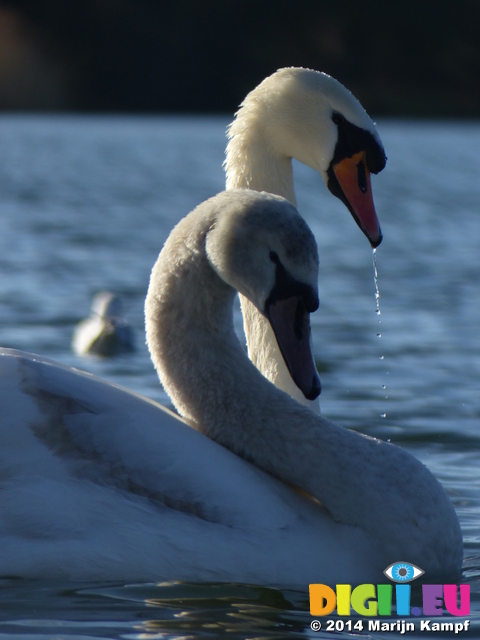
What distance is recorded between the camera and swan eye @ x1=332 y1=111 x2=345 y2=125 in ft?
18.3

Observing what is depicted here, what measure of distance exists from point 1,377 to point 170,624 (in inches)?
38.3

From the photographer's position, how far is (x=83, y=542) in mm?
4164

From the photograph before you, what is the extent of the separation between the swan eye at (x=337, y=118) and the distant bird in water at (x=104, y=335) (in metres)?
4.04

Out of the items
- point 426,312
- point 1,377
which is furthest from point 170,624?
point 426,312

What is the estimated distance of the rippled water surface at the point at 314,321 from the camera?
163 inches

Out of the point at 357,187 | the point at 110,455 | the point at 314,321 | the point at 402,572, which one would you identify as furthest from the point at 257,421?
the point at 314,321

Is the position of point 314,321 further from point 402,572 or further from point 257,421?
point 402,572

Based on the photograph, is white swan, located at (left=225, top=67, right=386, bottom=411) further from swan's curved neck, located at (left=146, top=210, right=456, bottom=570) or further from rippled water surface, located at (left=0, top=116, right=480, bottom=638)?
rippled water surface, located at (left=0, top=116, right=480, bottom=638)

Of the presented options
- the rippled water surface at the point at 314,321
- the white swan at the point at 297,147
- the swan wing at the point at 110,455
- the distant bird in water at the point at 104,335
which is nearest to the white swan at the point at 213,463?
the swan wing at the point at 110,455

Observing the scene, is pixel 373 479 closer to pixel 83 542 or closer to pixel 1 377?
pixel 83 542

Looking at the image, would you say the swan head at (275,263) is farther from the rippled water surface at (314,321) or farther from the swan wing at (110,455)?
the rippled water surface at (314,321)

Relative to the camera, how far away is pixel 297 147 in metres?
5.75

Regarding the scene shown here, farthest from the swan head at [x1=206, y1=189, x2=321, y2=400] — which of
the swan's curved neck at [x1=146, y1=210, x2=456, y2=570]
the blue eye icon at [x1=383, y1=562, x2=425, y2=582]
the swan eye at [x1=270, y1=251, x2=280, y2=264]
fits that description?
the blue eye icon at [x1=383, y1=562, x2=425, y2=582]

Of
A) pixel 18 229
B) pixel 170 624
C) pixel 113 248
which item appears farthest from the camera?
pixel 18 229
